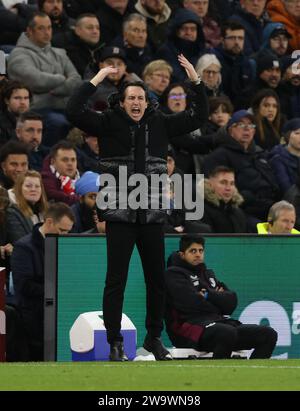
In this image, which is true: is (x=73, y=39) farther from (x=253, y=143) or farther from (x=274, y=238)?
(x=274, y=238)

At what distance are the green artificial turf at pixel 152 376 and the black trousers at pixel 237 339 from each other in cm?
107

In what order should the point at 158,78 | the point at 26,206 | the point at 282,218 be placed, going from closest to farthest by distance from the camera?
the point at 26,206 → the point at 282,218 → the point at 158,78

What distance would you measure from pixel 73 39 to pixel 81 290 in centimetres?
550

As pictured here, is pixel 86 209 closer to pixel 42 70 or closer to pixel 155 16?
pixel 42 70

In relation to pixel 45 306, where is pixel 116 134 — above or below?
above

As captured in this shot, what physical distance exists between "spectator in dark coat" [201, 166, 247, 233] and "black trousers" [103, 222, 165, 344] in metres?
3.89

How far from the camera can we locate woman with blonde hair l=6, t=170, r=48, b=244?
14.6 metres

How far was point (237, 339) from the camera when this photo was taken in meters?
12.9

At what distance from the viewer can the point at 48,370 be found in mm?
11109

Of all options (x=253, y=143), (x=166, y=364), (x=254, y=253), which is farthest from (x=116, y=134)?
(x=253, y=143)

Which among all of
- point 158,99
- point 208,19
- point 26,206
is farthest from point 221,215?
point 208,19

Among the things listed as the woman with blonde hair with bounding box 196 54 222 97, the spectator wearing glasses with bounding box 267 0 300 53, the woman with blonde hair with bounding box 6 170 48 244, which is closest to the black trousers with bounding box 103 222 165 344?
the woman with blonde hair with bounding box 6 170 48 244

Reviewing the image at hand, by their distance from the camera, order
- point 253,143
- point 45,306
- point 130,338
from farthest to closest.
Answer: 1. point 253,143
2. point 45,306
3. point 130,338

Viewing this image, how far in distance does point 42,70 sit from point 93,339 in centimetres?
573
